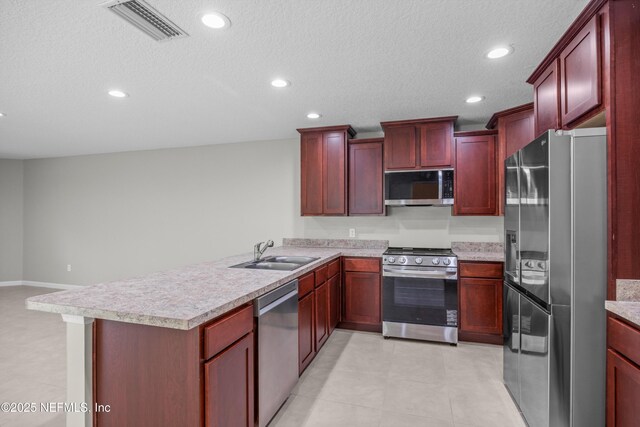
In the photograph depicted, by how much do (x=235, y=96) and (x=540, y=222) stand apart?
2606 millimetres

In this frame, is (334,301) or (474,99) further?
(334,301)

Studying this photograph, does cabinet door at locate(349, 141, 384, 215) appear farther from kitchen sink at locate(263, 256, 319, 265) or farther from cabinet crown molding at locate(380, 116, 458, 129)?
kitchen sink at locate(263, 256, 319, 265)

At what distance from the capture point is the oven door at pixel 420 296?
321cm

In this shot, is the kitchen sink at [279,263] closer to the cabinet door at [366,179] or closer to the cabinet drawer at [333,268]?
the cabinet drawer at [333,268]

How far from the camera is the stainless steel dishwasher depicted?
182cm

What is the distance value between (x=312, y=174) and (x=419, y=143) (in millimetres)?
1325

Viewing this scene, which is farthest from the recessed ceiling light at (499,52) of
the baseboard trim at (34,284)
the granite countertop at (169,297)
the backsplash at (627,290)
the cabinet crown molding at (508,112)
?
the baseboard trim at (34,284)

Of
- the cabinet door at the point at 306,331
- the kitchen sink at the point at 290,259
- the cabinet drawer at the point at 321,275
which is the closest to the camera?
the cabinet door at the point at 306,331

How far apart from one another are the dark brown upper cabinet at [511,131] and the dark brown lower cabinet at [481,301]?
2.25 feet

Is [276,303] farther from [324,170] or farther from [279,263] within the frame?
[324,170]

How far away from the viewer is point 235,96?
2924 mm

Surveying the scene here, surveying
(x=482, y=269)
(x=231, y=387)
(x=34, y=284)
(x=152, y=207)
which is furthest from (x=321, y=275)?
(x=34, y=284)

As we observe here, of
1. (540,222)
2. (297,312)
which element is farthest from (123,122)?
(540,222)

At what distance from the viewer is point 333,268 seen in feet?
11.1
